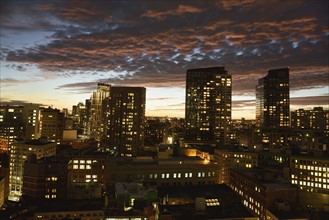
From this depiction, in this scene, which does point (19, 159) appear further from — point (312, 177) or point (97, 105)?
point (97, 105)

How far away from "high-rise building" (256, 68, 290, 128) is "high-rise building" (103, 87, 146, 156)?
87.7 meters

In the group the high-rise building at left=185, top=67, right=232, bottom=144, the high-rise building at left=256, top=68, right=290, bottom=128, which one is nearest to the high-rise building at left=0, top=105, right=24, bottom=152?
the high-rise building at left=185, top=67, right=232, bottom=144

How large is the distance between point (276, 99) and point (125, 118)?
97.8 metres

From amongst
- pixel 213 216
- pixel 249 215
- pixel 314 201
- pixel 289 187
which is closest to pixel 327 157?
pixel 314 201

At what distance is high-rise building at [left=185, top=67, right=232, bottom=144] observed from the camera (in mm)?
153375

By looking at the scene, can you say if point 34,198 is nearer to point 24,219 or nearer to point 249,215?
point 24,219

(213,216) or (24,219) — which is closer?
(213,216)

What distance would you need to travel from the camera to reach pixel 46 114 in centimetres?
13812

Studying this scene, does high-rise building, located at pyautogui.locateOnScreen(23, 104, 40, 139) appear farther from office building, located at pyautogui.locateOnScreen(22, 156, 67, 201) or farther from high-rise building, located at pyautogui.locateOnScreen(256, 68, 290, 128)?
high-rise building, located at pyautogui.locateOnScreen(256, 68, 290, 128)

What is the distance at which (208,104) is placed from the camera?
6156 inches

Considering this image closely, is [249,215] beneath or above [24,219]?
above

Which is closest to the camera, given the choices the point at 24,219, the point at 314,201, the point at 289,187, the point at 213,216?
the point at 213,216

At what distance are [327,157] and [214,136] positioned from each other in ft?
279

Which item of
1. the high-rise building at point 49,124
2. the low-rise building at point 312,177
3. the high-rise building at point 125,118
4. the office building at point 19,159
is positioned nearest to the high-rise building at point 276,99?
the high-rise building at point 125,118
